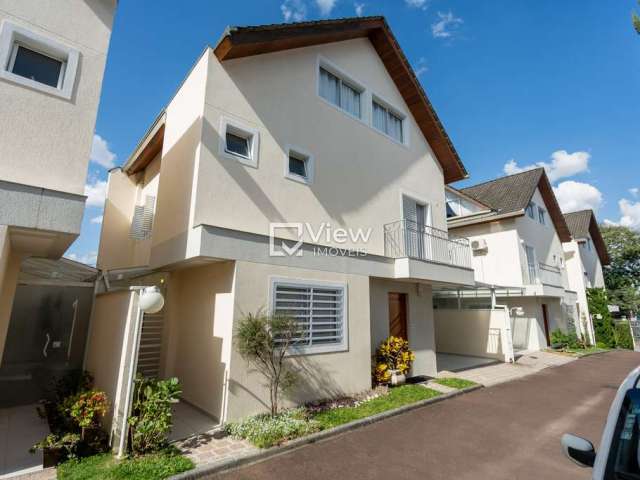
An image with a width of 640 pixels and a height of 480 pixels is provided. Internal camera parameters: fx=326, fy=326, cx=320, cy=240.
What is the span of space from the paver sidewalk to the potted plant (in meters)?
11.0

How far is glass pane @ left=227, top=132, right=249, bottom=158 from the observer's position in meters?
8.23

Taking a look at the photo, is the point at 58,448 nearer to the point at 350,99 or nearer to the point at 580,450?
the point at 580,450

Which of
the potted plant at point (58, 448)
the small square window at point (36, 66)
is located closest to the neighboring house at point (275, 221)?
the potted plant at point (58, 448)

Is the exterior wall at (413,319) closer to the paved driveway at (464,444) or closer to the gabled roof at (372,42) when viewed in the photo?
the paved driveway at (464,444)

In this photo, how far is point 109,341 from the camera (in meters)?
6.91

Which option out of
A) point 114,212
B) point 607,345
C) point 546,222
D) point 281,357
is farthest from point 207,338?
point 607,345

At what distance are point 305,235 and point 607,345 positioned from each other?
28.7 metres

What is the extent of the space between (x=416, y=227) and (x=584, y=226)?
27083 millimetres

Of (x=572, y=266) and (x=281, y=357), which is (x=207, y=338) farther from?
(x=572, y=266)

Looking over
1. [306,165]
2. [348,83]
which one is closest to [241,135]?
[306,165]

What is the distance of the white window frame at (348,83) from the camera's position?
10.6 meters

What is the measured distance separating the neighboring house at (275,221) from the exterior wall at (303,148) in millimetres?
42

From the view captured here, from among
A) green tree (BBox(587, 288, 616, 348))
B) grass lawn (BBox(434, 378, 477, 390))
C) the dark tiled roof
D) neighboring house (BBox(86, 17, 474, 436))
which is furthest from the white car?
green tree (BBox(587, 288, 616, 348))

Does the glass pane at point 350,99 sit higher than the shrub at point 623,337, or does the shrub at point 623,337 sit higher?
the glass pane at point 350,99
